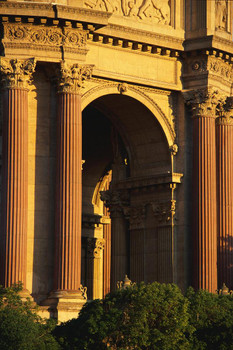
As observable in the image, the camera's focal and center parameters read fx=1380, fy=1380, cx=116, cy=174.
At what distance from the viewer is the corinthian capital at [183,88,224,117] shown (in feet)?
266

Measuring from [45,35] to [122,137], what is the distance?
12376mm

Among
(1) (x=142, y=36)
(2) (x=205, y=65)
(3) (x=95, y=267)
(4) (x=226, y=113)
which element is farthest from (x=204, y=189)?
(3) (x=95, y=267)

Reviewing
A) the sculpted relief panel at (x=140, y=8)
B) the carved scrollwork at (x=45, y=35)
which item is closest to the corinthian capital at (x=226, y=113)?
the sculpted relief panel at (x=140, y=8)

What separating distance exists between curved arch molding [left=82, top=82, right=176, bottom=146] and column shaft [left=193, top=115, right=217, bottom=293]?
1.55 metres

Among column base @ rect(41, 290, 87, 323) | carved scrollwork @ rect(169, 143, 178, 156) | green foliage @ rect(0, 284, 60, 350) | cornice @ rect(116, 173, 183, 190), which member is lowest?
green foliage @ rect(0, 284, 60, 350)

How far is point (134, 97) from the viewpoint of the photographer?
263ft

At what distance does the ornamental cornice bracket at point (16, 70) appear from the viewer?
240 feet

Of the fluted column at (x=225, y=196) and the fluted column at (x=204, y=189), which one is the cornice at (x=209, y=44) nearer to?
the fluted column at (x=204, y=189)

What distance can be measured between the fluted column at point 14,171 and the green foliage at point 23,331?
18.4 feet

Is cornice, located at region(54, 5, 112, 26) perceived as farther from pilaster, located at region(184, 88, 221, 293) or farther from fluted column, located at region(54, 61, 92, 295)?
pilaster, located at region(184, 88, 221, 293)

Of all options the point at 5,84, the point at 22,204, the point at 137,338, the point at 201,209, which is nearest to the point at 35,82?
the point at 5,84

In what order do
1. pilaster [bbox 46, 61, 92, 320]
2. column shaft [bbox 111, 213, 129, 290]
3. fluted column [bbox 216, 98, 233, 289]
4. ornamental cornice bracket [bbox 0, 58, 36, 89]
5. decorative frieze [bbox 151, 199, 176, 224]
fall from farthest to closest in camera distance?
column shaft [bbox 111, 213, 129, 290]
decorative frieze [bbox 151, 199, 176, 224]
fluted column [bbox 216, 98, 233, 289]
ornamental cornice bracket [bbox 0, 58, 36, 89]
pilaster [bbox 46, 61, 92, 320]

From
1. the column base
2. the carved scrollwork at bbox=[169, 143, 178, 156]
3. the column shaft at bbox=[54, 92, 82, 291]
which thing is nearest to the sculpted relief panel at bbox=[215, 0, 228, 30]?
the carved scrollwork at bbox=[169, 143, 178, 156]

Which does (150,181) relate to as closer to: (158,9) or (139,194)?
(139,194)
